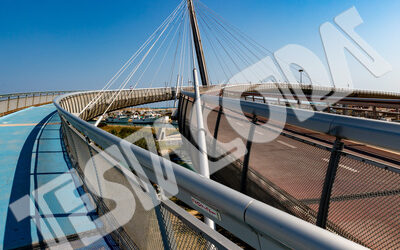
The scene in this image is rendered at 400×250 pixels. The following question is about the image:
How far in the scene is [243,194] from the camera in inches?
39.9

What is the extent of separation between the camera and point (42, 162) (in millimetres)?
5617

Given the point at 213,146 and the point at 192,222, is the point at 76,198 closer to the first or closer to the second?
the point at 192,222

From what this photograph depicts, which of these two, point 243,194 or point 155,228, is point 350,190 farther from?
point 243,194

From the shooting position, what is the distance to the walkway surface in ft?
10.0

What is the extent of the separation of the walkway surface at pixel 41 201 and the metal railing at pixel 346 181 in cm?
250

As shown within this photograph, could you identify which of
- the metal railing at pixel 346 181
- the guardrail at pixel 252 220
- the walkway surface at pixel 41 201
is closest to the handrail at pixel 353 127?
the metal railing at pixel 346 181

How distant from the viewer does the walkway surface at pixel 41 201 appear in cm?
306

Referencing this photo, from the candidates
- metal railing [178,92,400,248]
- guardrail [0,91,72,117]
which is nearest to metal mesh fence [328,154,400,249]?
metal railing [178,92,400,248]

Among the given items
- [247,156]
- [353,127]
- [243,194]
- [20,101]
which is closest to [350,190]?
[353,127]

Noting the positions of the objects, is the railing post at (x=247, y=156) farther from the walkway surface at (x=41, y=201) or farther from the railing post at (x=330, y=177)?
the walkway surface at (x=41, y=201)

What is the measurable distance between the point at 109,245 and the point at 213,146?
178 inches

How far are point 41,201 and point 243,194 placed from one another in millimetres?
3898

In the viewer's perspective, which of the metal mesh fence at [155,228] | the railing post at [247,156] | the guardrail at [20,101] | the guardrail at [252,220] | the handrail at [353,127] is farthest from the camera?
the guardrail at [20,101]

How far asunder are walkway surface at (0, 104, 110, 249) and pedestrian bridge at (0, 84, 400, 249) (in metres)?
0.02
